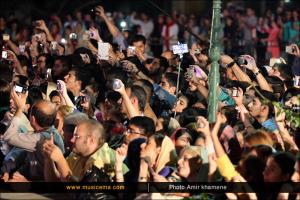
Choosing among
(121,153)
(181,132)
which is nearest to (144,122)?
(181,132)

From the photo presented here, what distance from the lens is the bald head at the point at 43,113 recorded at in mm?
11039

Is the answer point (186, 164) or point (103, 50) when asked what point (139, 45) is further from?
point (186, 164)

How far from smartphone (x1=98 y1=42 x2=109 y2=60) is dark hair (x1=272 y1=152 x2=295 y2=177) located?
6393mm

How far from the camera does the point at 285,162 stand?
9.17 metres

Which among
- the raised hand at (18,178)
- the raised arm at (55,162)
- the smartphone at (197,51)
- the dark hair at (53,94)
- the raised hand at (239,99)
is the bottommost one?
the raised hand at (18,178)

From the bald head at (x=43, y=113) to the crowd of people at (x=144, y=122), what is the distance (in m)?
0.01

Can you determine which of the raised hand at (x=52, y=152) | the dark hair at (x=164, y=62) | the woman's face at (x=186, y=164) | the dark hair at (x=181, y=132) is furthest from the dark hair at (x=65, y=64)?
the woman's face at (x=186, y=164)

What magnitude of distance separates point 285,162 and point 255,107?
2446mm

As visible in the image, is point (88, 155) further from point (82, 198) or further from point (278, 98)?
point (278, 98)

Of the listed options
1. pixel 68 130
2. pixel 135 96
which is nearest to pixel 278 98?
pixel 135 96

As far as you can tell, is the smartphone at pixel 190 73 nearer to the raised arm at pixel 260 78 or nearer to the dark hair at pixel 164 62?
the raised arm at pixel 260 78

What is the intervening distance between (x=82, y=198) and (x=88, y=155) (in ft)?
1.82

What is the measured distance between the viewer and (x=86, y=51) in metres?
16.5

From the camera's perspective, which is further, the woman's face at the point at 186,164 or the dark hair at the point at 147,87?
the dark hair at the point at 147,87
